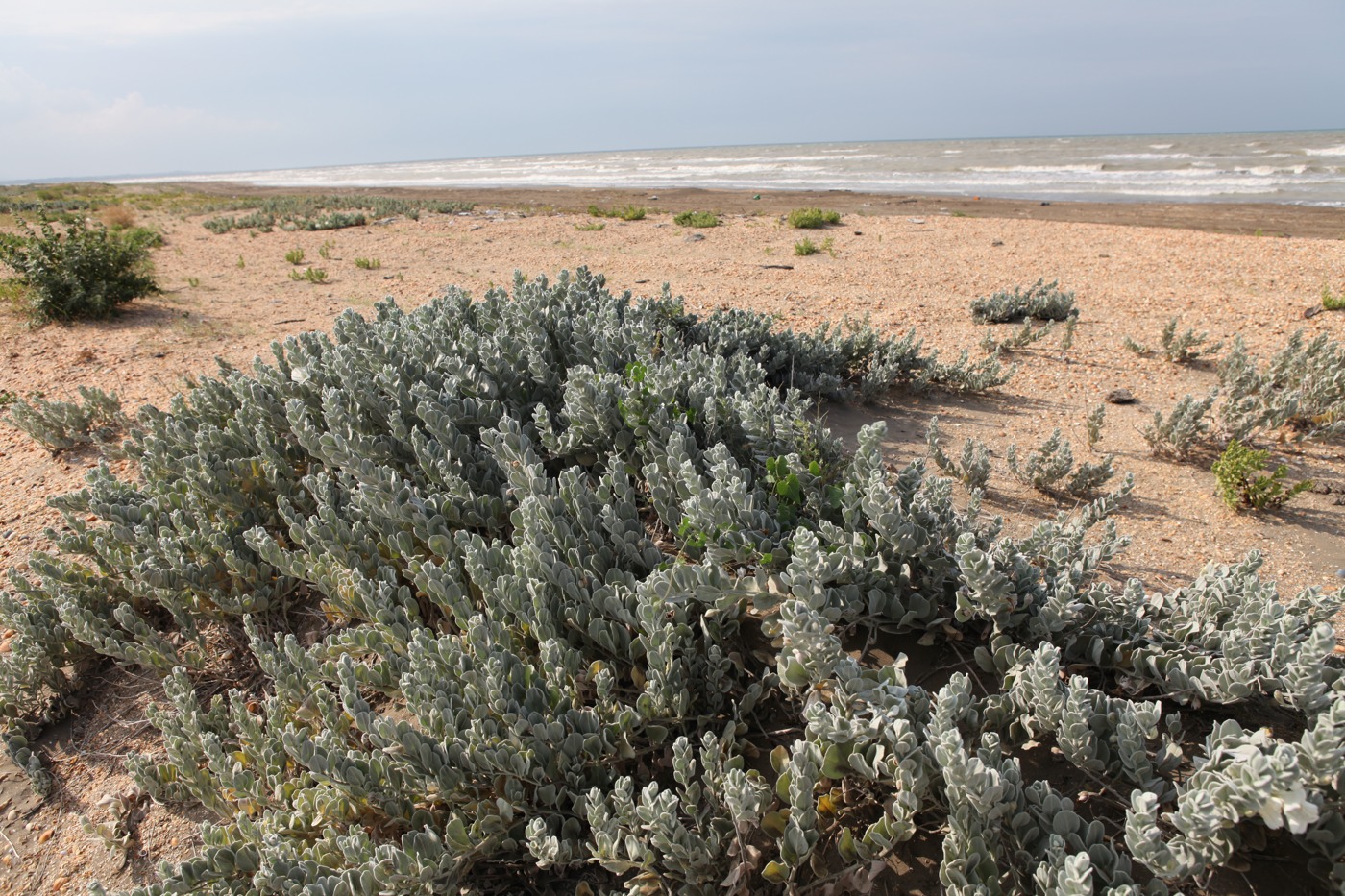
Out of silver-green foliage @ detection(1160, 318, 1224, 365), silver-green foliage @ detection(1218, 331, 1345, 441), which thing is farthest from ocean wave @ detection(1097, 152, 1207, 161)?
silver-green foliage @ detection(1218, 331, 1345, 441)

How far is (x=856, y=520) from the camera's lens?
2.22 m

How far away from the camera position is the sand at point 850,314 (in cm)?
273

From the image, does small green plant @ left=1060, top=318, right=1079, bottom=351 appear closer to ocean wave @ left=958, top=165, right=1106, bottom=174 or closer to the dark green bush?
the dark green bush

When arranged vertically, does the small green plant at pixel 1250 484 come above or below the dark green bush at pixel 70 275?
below

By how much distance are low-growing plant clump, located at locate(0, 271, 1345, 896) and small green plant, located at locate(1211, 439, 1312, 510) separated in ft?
2.34

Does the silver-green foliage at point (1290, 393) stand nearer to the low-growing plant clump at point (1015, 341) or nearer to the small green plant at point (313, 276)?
the low-growing plant clump at point (1015, 341)

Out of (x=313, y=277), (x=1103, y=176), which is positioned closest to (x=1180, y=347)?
(x=313, y=277)

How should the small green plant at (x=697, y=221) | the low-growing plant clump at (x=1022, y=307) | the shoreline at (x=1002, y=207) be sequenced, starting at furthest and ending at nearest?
the small green plant at (x=697, y=221)
the shoreline at (x=1002, y=207)
the low-growing plant clump at (x=1022, y=307)

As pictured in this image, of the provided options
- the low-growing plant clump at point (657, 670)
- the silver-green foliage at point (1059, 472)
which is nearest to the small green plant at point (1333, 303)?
the silver-green foliage at point (1059, 472)

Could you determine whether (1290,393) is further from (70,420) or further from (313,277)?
(313,277)

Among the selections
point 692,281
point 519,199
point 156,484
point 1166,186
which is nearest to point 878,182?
point 1166,186

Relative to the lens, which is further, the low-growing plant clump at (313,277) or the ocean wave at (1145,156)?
the ocean wave at (1145,156)

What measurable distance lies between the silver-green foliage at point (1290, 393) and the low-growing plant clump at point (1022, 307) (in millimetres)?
1996

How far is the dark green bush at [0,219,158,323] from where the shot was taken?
7328 mm
